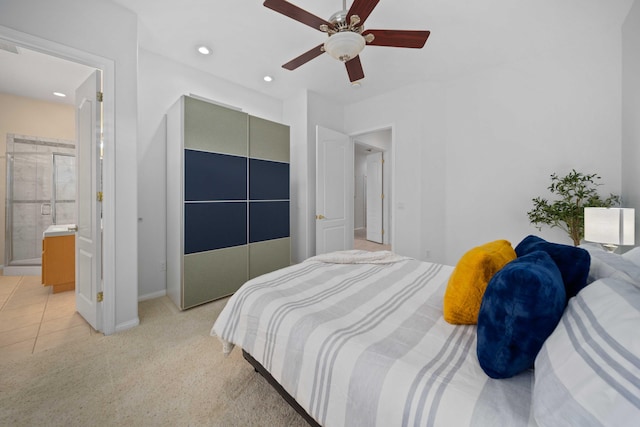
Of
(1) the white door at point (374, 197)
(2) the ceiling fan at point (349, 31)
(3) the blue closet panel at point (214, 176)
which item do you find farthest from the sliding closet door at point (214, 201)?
(1) the white door at point (374, 197)

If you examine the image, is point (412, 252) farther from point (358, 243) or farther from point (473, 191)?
point (358, 243)

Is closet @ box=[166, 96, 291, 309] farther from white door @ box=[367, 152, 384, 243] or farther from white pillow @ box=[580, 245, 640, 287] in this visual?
white door @ box=[367, 152, 384, 243]

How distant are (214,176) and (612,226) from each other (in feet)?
11.6

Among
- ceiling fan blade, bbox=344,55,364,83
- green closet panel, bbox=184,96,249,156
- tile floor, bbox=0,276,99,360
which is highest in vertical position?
ceiling fan blade, bbox=344,55,364,83

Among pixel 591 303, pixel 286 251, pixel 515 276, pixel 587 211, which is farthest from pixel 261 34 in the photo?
pixel 587 211

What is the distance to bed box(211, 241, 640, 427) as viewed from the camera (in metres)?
0.57

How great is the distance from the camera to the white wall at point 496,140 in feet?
8.29

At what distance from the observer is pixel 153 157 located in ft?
9.21

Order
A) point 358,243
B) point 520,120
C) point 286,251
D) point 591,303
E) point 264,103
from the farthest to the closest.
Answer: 1. point 358,243
2. point 264,103
3. point 286,251
4. point 520,120
5. point 591,303

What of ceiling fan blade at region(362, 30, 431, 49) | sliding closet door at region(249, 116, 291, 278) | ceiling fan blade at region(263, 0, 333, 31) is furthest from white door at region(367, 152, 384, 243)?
ceiling fan blade at region(263, 0, 333, 31)

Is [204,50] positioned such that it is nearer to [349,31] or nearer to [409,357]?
[349,31]

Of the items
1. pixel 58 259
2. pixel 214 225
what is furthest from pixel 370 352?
pixel 58 259

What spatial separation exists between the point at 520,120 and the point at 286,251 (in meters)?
3.39

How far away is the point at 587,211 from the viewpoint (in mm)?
2004
